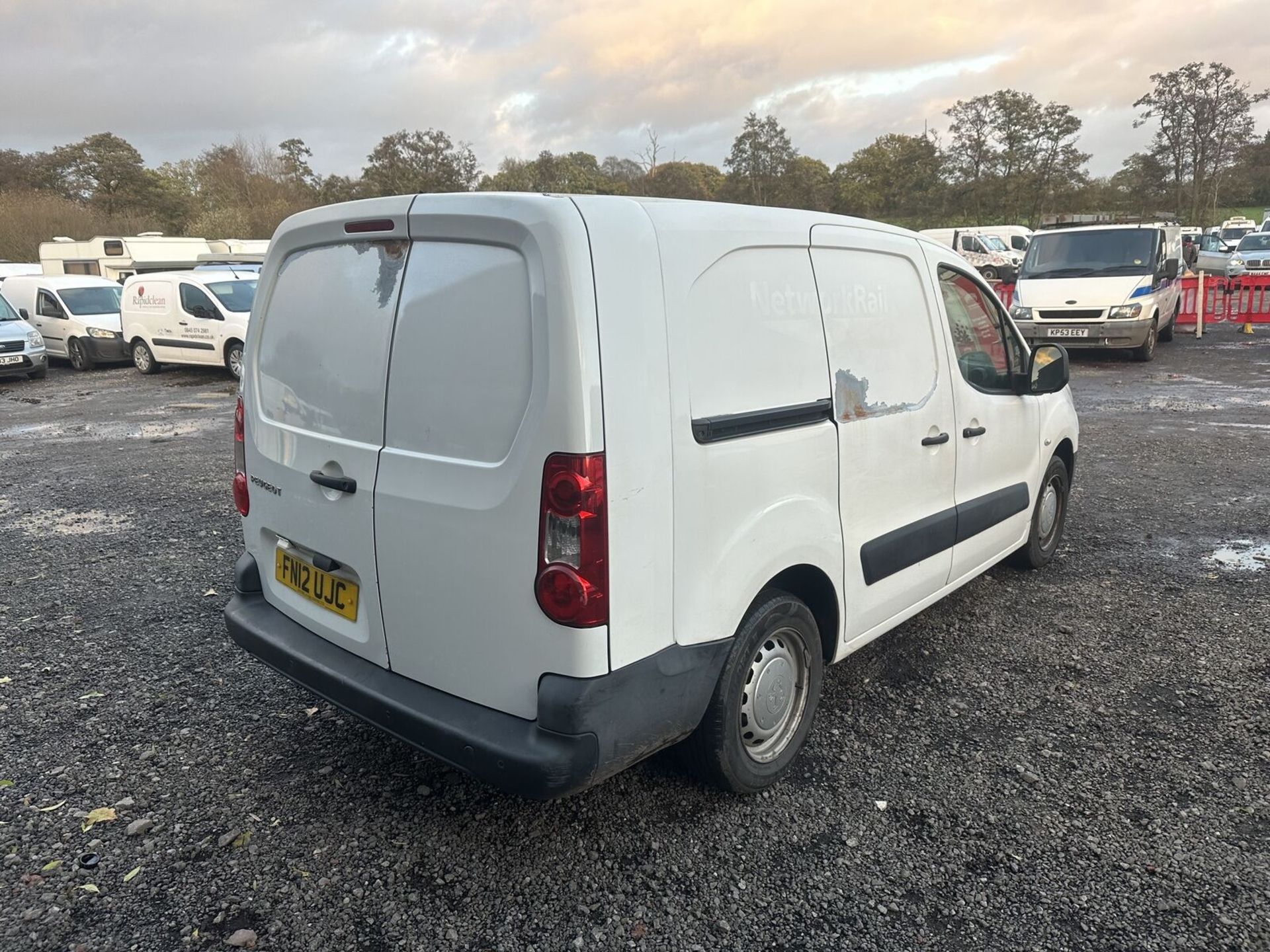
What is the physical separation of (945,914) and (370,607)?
191 centimetres

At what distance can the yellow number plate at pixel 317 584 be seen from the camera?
2.80m

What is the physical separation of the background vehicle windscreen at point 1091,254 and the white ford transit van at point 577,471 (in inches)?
480

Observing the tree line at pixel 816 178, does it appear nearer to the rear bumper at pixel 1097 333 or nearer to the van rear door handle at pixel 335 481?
the rear bumper at pixel 1097 333

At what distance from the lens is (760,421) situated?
2678 mm

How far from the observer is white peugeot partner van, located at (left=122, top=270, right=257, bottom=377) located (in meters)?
15.0

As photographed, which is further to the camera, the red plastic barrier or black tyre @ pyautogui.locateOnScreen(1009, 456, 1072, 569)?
the red plastic barrier

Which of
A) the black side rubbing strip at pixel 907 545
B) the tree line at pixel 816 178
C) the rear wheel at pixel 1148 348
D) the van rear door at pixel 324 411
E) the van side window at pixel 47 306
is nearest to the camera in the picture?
the van rear door at pixel 324 411

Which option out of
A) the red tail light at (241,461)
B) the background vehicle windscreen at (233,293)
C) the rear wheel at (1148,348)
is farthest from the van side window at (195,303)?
the rear wheel at (1148,348)

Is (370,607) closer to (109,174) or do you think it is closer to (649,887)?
(649,887)

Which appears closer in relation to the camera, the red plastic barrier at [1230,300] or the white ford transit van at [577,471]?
the white ford transit van at [577,471]

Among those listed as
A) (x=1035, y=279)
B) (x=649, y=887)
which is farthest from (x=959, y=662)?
(x=1035, y=279)

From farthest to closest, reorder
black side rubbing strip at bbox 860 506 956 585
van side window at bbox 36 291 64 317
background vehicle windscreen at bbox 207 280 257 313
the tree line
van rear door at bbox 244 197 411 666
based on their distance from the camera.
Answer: the tree line → van side window at bbox 36 291 64 317 → background vehicle windscreen at bbox 207 280 257 313 → black side rubbing strip at bbox 860 506 956 585 → van rear door at bbox 244 197 411 666

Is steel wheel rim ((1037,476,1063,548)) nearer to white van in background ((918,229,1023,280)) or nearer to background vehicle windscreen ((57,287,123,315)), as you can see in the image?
background vehicle windscreen ((57,287,123,315))

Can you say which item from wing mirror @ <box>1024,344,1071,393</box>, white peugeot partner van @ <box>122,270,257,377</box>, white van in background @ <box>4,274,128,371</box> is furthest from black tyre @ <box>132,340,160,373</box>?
wing mirror @ <box>1024,344,1071,393</box>
